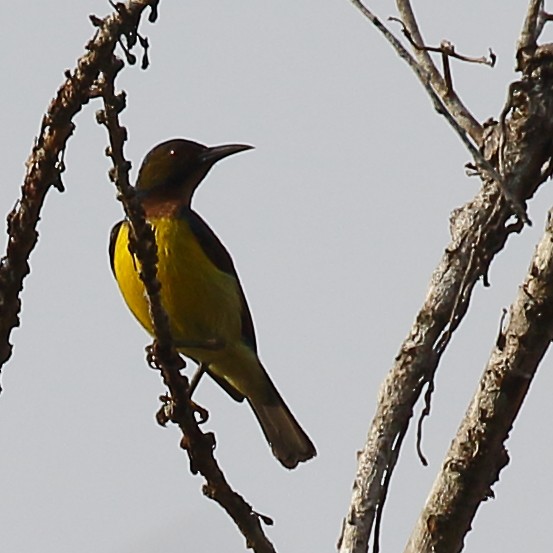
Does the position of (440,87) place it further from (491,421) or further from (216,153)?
(216,153)

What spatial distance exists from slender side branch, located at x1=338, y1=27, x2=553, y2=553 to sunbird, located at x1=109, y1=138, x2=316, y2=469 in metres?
2.18

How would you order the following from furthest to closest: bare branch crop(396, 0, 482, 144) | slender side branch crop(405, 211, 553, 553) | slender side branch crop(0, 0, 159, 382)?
bare branch crop(396, 0, 482, 144) → slender side branch crop(405, 211, 553, 553) → slender side branch crop(0, 0, 159, 382)

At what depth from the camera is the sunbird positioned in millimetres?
5602

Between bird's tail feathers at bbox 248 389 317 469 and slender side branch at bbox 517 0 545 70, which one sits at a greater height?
bird's tail feathers at bbox 248 389 317 469

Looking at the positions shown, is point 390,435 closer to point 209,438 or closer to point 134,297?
point 209,438

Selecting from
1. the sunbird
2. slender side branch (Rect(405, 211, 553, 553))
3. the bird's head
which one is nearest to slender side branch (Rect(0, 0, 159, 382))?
slender side branch (Rect(405, 211, 553, 553))

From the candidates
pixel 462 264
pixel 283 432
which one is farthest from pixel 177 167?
pixel 462 264

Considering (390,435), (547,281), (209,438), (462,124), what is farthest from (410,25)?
(209,438)

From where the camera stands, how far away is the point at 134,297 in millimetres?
5598

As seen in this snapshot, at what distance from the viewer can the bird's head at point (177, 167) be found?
609cm

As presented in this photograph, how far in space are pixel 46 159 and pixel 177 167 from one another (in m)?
3.27

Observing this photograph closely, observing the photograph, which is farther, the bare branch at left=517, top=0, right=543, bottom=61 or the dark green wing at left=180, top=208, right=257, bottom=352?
the dark green wing at left=180, top=208, right=257, bottom=352

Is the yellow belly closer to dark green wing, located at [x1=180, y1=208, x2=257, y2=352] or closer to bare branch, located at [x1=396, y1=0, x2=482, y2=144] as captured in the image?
dark green wing, located at [x1=180, y1=208, x2=257, y2=352]

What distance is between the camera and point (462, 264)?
320 centimetres
